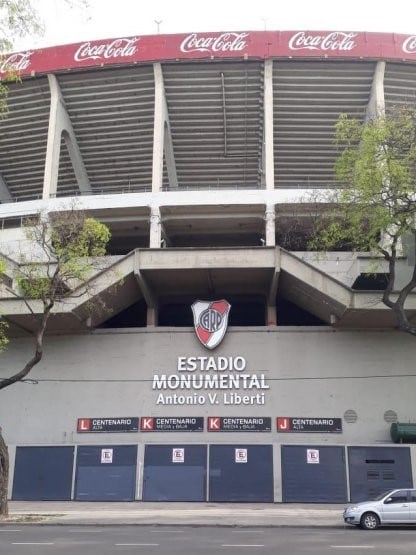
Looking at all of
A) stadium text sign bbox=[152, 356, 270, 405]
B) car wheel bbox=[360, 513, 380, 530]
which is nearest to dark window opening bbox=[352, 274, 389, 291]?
stadium text sign bbox=[152, 356, 270, 405]

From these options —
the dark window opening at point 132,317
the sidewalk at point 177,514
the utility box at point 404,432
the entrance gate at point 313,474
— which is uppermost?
the dark window opening at point 132,317

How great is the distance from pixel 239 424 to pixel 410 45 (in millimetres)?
22461

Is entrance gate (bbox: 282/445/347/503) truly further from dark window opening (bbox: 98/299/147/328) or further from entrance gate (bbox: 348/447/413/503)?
dark window opening (bbox: 98/299/147/328)

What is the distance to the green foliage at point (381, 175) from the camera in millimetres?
18344

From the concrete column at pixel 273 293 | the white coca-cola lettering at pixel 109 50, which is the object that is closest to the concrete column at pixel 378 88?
the concrete column at pixel 273 293

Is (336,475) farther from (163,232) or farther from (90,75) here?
(90,75)

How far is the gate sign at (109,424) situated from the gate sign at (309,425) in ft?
23.2

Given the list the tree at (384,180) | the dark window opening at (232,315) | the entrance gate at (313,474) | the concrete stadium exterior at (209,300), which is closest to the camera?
the tree at (384,180)

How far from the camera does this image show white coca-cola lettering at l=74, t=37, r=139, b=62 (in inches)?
1240

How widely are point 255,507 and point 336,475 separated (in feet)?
13.5

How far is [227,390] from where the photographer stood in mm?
27438

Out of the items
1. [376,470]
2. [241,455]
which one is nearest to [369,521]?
[376,470]

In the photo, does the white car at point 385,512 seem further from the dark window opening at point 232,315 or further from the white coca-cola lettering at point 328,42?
the white coca-cola lettering at point 328,42

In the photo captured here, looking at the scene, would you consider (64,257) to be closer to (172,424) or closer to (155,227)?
A: (155,227)
